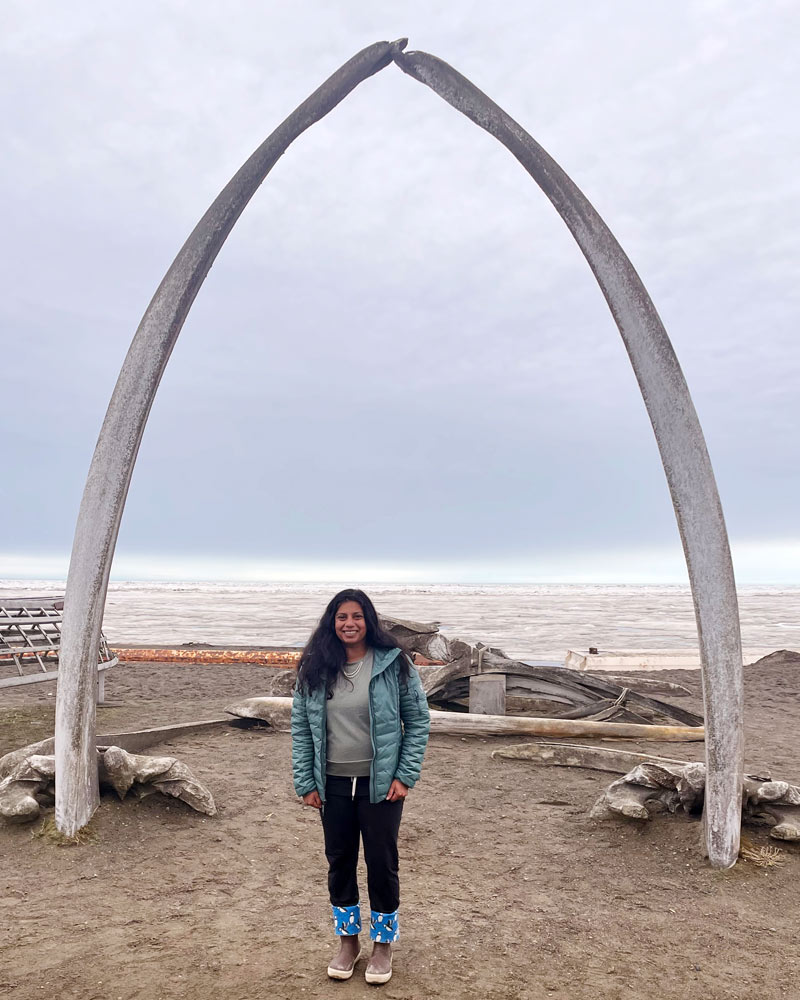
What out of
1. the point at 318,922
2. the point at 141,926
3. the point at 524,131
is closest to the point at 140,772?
the point at 141,926

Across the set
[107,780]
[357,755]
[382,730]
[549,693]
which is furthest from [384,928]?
[549,693]

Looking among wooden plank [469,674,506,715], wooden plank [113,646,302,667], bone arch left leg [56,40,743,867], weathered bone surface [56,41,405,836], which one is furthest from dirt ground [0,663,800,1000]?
wooden plank [113,646,302,667]

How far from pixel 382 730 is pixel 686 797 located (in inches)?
111

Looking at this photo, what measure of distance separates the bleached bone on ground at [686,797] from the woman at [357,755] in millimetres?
2423

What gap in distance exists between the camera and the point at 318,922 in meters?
3.93

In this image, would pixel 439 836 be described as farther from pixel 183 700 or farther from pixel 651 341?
pixel 183 700

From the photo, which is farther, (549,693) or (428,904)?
(549,693)

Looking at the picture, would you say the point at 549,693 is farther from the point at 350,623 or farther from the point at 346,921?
the point at 350,623

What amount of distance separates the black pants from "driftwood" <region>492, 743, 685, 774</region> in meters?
4.16

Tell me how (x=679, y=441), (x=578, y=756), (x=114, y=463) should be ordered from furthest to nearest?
(x=578, y=756) < (x=114, y=463) < (x=679, y=441)

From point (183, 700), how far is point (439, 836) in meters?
6.99

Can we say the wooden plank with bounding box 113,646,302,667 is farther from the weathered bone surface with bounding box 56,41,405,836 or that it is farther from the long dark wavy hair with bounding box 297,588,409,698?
the long dark wavy hair with bounding box 297,588,409,698

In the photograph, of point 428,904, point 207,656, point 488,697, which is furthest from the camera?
point 207,656

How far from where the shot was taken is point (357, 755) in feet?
11.2
